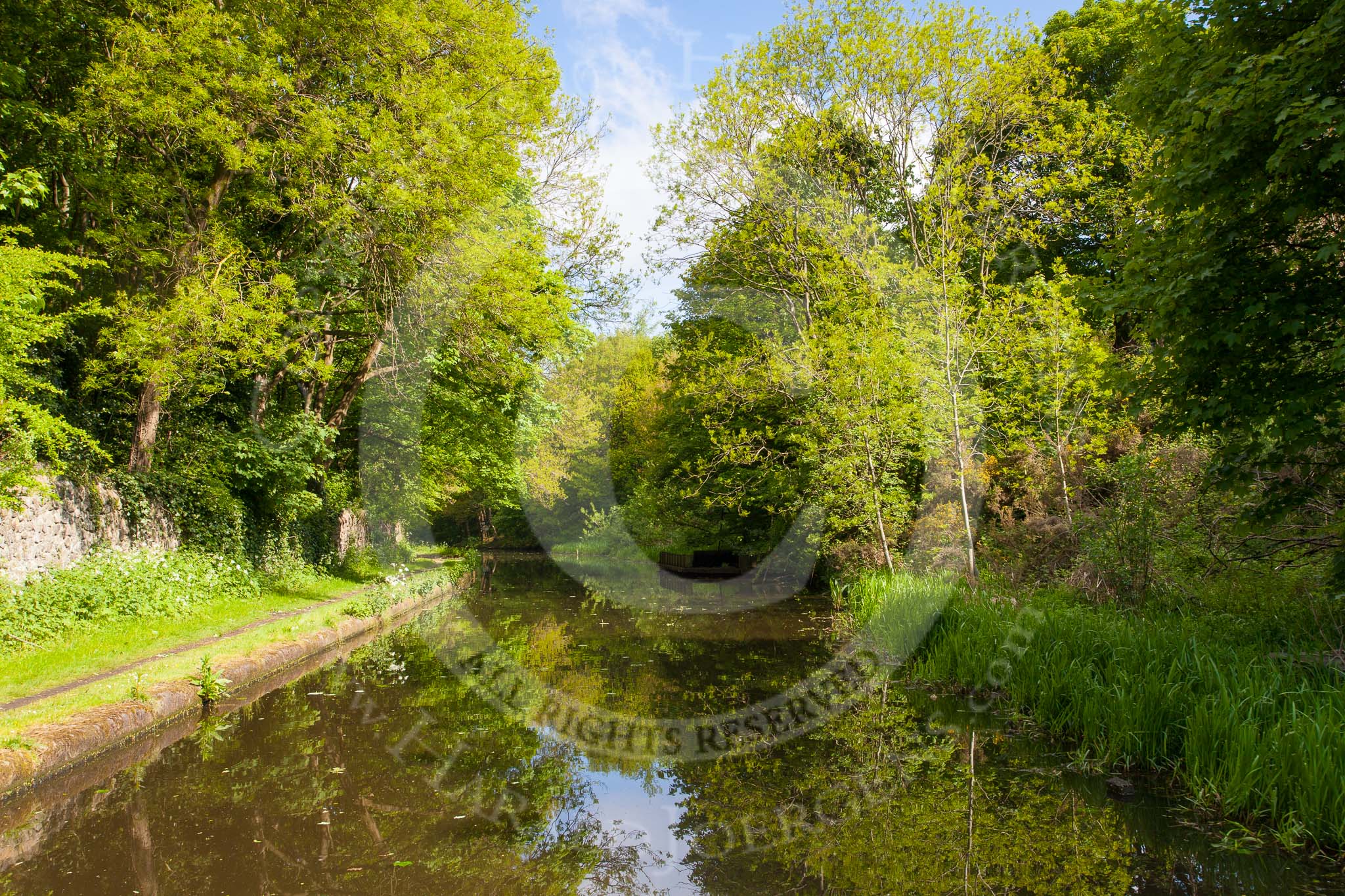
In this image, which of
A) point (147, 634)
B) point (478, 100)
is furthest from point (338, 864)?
point (478, 100)

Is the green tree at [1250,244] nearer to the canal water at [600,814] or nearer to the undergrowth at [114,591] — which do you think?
the canal water at [600,814]

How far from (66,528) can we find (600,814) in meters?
8.64

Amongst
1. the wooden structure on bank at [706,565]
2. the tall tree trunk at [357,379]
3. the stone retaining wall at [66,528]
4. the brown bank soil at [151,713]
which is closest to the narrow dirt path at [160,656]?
the brown bank soil at [151,713]

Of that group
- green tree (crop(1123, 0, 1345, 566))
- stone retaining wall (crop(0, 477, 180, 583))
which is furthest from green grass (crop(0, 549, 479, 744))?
green tree (crop(1123, 0, 1345, 566))

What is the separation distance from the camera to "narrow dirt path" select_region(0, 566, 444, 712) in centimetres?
598

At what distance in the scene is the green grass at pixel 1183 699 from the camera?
4160 mm

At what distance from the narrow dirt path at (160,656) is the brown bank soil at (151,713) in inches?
1.0

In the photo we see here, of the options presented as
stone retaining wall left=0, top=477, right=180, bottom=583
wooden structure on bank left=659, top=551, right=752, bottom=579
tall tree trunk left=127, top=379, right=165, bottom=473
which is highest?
tall tree trunk left=127, top=379, right=165, bottom=473

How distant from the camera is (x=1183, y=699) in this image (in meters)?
5.28

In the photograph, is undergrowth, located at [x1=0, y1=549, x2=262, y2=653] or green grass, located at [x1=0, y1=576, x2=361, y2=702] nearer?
green grass, located at [x1=0, y1=576, x2=361, y2=702]

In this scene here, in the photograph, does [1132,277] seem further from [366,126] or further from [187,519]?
[187,519]

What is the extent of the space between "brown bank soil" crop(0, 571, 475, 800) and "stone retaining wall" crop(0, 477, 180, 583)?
2.12 metres

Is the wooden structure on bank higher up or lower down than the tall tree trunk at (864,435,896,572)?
lower down

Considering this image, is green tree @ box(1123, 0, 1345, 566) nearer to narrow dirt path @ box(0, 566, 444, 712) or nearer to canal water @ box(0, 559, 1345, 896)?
canal water @ box(0, 559, 1345, 896)
